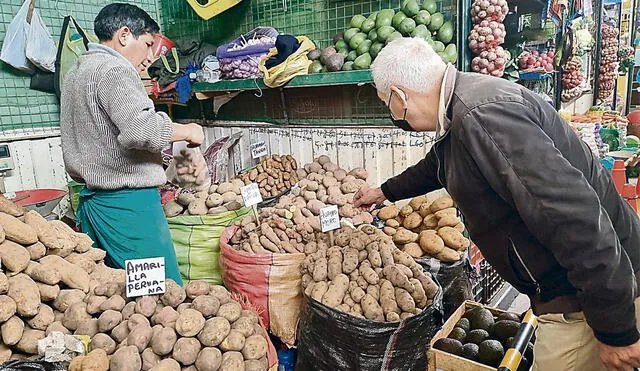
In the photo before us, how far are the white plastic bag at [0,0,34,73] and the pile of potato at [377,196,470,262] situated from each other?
3.32 m

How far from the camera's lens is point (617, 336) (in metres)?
1.30

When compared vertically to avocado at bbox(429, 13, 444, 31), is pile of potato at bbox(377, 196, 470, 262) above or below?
below

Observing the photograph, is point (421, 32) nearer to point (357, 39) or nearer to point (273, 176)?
point (357, 39)

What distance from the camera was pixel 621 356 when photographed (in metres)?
1.33

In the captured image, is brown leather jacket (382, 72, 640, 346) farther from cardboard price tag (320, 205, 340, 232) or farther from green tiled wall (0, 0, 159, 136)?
green tiled wall (0, 0, 159, 136)

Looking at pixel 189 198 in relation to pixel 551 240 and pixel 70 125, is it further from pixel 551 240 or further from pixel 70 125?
pixel 551 240

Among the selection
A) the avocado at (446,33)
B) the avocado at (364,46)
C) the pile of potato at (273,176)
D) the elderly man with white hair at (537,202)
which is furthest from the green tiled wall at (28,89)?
the elderly man with white hair at (537,202)

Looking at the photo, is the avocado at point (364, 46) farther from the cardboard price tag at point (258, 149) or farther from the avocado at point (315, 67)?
the cardboard price tag at point (258, 149)

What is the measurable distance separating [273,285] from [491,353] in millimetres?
1096

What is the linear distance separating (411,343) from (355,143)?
170 centimetres

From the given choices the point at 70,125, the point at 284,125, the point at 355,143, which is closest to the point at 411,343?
the point at 355,143

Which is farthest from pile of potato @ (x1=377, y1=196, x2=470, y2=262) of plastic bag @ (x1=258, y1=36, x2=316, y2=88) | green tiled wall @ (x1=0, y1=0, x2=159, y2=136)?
green tiled wall @ (x1=0, y1=0, x2=159, y2=136)

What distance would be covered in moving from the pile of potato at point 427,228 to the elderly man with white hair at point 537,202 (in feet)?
2.71

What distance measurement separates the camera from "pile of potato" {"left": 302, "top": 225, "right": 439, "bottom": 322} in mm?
1996
